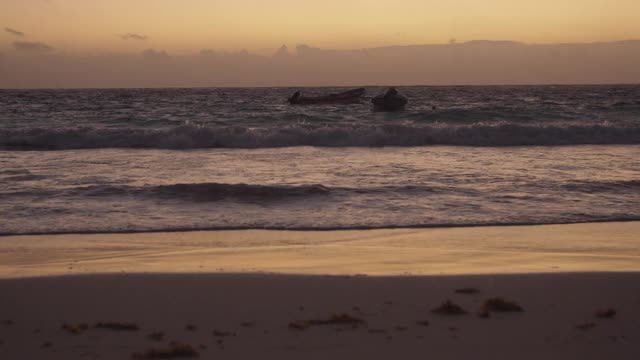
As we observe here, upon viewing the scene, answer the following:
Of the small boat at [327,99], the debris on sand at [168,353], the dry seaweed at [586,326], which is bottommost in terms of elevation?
the dry seaweed at [586,326]

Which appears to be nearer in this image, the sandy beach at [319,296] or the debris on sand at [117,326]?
the sandy beach at [319,296]

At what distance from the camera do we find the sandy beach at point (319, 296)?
512 cm

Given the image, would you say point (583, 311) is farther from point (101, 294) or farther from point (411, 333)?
point (101, 294)

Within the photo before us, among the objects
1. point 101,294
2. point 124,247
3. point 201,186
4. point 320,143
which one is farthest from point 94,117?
point 101,294

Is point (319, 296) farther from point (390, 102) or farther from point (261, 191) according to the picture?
point (390, 102)

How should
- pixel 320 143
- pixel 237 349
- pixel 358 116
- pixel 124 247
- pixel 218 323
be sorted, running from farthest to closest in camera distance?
1. pixel 358 116
2. pixel 320 143
3. pixel 124 247
4. pixel 218 323
5. pixel 237 349

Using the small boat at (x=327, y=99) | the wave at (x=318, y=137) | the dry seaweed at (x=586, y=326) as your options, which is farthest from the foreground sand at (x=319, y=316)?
the small boat at (x=327, y=99)

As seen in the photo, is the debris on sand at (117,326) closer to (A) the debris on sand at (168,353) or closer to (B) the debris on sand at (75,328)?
(B) the debris on sand at (75,328)

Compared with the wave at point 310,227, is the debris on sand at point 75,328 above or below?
above

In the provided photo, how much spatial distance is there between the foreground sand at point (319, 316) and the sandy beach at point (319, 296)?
0.02 metres

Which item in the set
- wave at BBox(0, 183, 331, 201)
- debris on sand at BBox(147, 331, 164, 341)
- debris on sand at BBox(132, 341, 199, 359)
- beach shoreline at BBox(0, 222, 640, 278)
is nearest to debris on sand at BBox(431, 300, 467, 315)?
beach shoreline at BBox(0, 222, 640, 278)

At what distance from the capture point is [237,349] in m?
5.04

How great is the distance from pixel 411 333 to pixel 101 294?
9.62ft

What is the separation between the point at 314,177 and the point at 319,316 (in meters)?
9.79
